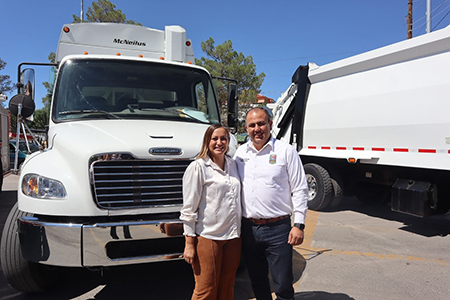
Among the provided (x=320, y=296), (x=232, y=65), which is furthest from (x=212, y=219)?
(x=232, y=65)

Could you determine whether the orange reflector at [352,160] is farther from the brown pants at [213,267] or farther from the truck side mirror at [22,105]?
the truck side mirror at [22,105]

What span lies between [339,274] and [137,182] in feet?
8.60

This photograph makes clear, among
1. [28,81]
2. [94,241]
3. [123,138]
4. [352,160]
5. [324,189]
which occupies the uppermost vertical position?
[28,81]

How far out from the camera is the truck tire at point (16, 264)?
3.02 m

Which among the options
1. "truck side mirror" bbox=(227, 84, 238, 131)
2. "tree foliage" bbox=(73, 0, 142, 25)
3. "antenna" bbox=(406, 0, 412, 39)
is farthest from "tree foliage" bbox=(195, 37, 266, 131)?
"truck side mirror" bbox=(227, 84, 238, 131)

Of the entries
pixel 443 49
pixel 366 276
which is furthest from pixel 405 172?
pixel 366 276

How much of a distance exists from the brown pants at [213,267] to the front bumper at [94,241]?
0.53 metres

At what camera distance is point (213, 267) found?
2.44 m

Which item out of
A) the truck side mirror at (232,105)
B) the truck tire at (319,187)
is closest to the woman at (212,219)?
the truck side mirror at (232,105)

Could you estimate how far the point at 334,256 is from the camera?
4.61 metres

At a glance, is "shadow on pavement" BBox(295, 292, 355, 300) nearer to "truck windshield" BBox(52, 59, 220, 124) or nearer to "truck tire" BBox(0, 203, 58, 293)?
"truck windshield" BBox(52, 59, 220, 124)

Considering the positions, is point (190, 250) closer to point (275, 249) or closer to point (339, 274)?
point (275, 249)

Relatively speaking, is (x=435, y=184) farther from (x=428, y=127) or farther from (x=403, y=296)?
(x=403, y=296)

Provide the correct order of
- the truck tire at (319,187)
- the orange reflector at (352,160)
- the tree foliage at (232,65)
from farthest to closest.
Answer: the tree foliage at (232,65) → the truck tire at (319,187) → the orange reflector at (352,160)
